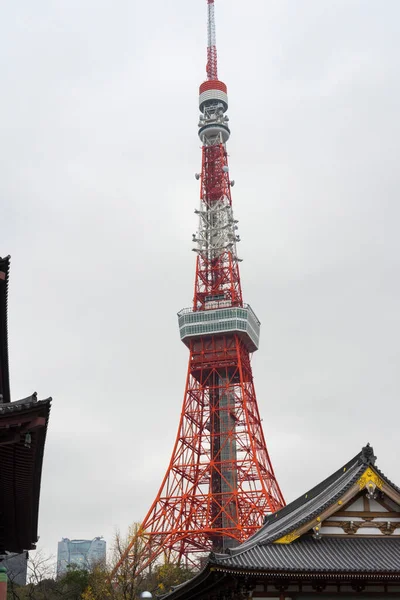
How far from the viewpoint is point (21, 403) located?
736 centimetres

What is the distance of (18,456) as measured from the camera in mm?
8688

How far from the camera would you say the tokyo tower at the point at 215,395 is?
153ft

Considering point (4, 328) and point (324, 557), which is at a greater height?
point (4, 328)

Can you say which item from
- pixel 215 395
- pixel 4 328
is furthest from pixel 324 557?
pixel 215 395

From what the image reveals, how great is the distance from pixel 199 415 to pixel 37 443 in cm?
4556

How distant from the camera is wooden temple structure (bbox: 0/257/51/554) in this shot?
732cm

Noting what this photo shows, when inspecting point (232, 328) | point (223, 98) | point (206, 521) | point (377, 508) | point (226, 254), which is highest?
point (223, 98)

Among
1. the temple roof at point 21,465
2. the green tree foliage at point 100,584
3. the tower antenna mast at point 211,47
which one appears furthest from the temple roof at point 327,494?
the tower antenna mast at point 211,47

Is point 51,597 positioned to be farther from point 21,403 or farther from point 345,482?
point 21,403

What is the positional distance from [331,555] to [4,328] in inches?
300

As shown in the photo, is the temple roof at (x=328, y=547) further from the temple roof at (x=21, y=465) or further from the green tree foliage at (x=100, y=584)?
the green tree foliage at (x=100, y=584)

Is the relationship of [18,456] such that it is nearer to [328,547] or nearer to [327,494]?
[328,547]

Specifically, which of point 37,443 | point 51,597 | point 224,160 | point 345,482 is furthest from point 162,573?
point 224,160

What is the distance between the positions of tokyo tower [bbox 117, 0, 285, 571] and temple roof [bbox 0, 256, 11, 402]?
Answer: 28385 mm
